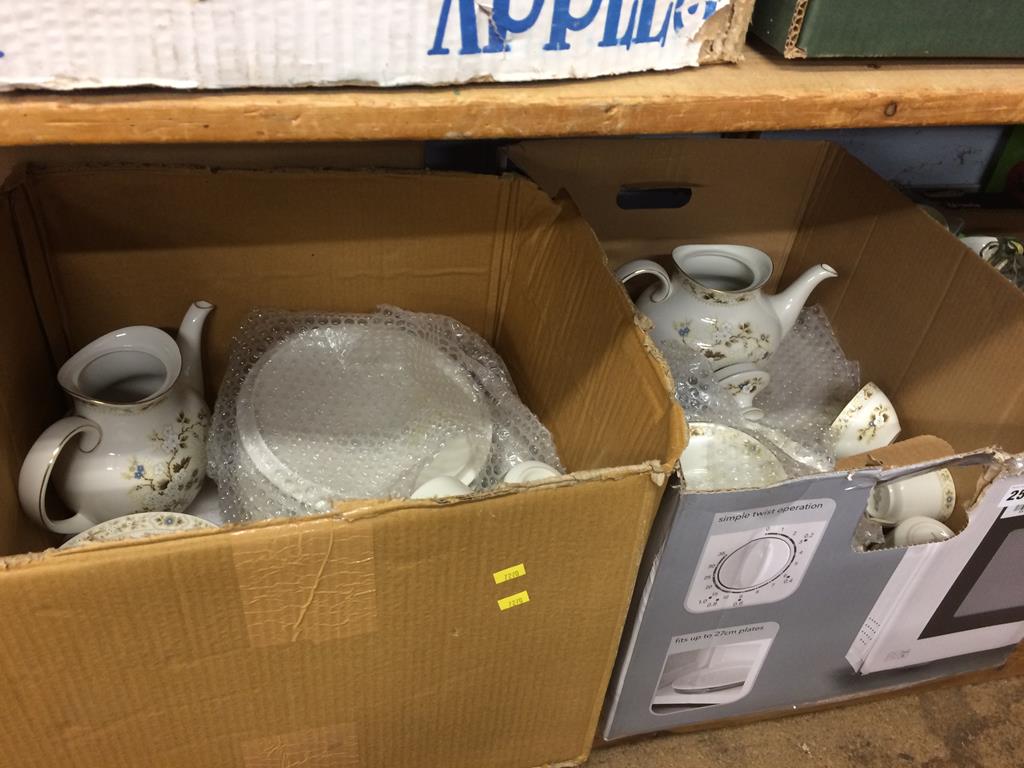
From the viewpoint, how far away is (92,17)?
0.34 m

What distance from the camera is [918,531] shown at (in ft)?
2.24

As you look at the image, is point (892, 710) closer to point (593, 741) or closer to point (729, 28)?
point (593, 741)

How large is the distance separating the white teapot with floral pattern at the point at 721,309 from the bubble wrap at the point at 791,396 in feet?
0.07

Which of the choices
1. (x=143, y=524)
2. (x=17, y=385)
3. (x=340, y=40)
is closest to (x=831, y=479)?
(x=340, y=40)

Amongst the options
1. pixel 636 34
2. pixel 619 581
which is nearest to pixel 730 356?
pixel 619 581

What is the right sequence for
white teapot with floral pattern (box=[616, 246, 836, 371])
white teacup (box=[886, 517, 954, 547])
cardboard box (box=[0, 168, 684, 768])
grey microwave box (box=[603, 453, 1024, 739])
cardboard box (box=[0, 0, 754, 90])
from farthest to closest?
white teapot with floral pattern (box=[616, 246, 836, 371]), white teacup (box=[886, 517, 954, 547]), grey microwave box (box=[603, 453, 1024, 739]), cardboard box (box=[0, 168, 684, 768]), cardboard box (box=[0, 0, 754, 90])

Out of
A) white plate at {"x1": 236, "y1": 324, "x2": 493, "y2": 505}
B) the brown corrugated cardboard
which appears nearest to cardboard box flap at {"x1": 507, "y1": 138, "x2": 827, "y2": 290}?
the brown corrugated cardboard

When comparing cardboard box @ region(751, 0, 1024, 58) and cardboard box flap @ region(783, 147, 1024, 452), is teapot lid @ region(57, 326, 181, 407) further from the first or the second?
cardboard box flap @ region(783, 147, 1024, 452)

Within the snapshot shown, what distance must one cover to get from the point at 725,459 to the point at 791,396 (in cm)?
20

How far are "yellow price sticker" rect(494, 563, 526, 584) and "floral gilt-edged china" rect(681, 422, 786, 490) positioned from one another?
0.24 m

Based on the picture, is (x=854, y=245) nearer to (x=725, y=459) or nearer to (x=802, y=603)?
(x=725, y=459)

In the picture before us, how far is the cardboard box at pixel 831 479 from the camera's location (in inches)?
22.6

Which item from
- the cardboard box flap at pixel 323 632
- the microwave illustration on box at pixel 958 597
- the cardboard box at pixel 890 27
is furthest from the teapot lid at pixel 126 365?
the microwave illustration on box at pixel 958 597

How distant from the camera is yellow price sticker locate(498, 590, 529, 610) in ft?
1.76
